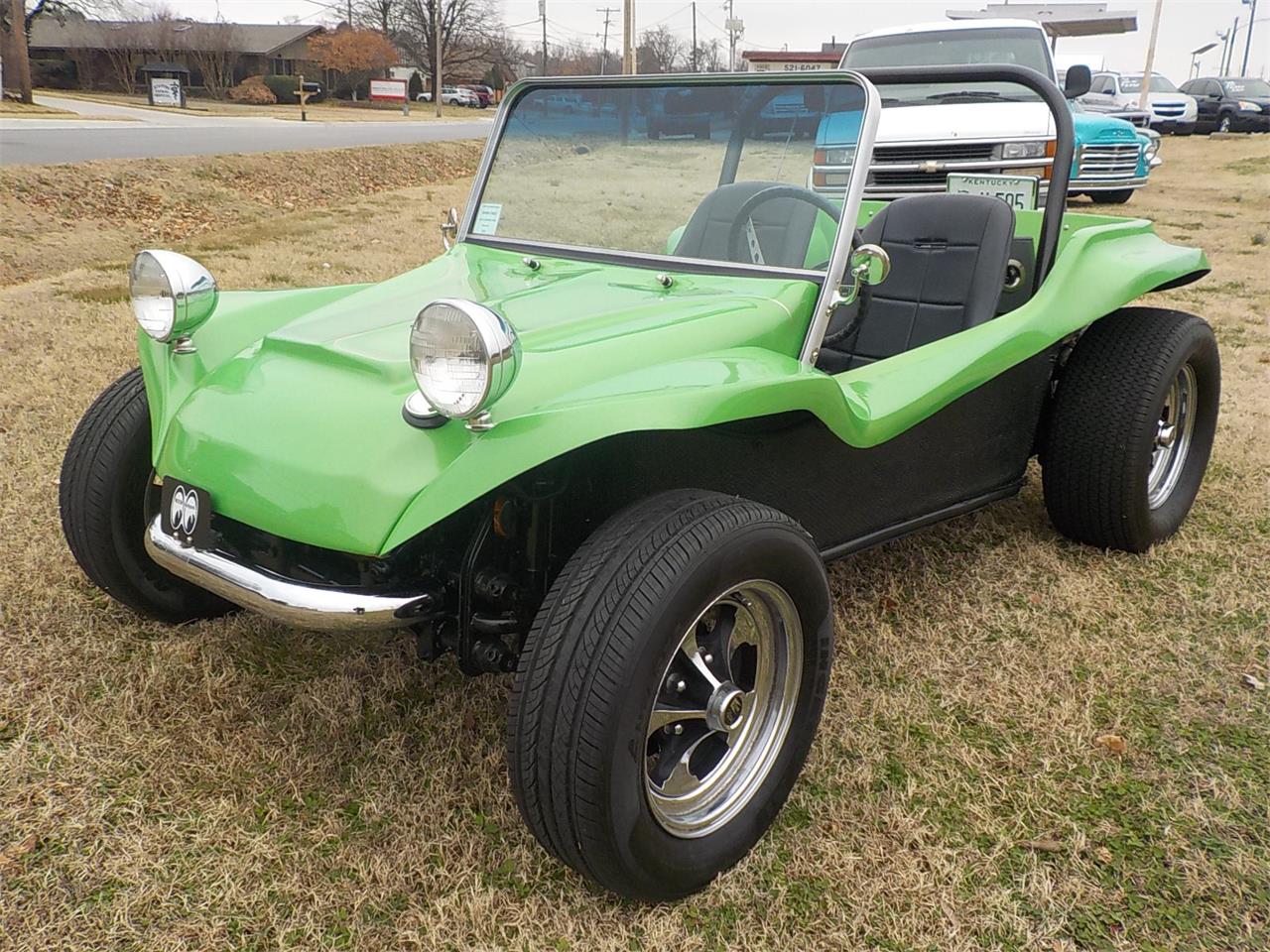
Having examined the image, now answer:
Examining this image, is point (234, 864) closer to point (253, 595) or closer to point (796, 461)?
point (253, 595)

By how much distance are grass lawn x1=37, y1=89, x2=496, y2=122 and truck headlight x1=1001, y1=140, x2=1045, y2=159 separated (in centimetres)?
2499

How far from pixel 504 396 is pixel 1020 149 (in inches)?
249

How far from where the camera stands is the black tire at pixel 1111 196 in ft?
38.2

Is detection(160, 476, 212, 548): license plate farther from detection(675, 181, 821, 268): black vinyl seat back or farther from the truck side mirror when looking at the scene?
the truck side mirror

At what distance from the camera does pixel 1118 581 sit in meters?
3.12

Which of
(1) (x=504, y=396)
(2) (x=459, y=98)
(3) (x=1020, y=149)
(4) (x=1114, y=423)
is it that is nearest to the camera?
(1) (x=504, y=396)

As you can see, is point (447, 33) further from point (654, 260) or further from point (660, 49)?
point (654, 260)

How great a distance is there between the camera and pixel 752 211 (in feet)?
8.50

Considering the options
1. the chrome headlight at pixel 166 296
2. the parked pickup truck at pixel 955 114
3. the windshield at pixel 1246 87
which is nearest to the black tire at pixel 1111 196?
the parked pickup truck at pixel 955 114

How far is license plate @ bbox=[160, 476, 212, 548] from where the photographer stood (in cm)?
203

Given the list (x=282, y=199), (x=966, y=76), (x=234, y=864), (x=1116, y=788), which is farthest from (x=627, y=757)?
(x=282, y=199)

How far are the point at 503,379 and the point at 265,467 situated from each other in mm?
527

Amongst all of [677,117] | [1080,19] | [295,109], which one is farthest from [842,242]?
[295,109]

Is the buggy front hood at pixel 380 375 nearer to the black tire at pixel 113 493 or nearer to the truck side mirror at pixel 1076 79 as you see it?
the black tire at pixel 113 493
